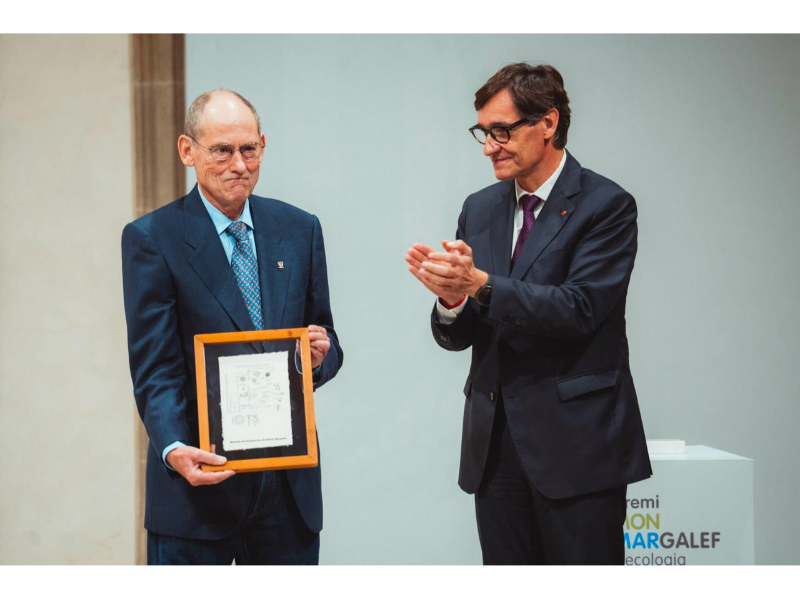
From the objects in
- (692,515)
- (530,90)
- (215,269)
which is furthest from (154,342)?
(692,515)

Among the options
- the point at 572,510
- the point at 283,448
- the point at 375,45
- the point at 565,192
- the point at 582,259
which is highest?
the point at 375,45

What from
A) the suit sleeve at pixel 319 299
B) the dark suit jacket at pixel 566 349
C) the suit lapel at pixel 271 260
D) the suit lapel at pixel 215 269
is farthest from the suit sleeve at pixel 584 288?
the suit lapel at pixel 215 269

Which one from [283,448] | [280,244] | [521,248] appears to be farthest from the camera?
[521,248]

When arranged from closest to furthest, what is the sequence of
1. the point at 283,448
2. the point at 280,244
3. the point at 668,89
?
the point at 283,448 → the point at 280,244 → the point at 668,89

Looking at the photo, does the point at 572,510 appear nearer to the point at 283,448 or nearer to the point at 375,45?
the point at 283,448

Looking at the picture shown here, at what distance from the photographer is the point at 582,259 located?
2422 mm

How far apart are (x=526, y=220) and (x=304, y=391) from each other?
835mm

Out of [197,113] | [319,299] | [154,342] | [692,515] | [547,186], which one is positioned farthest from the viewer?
[692,515]

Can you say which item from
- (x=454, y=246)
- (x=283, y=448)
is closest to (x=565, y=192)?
(x=454, y=246)

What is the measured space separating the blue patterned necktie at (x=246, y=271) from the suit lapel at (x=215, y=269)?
35mm

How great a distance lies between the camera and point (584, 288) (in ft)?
7.77

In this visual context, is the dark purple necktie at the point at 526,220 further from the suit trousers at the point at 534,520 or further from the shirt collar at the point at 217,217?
the shirt collar at the point at 217,217

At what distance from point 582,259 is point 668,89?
6.29ft

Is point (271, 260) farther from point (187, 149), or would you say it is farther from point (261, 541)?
point (261, 541)
